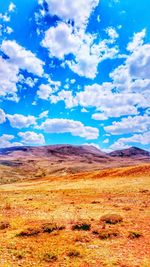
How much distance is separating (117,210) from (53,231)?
8575 millimetres

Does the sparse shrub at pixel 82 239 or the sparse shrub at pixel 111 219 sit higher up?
the sparse shrub at pixel 111 219

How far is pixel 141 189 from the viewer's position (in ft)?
131

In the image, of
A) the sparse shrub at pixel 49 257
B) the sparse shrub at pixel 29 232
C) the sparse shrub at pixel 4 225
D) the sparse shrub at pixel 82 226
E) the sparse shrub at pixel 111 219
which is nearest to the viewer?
the sparse shrub at pixel 49 257

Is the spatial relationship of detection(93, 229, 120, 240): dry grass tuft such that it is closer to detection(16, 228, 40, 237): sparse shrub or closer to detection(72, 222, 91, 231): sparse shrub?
detection(72, 222, 91, 231): sparse shrub

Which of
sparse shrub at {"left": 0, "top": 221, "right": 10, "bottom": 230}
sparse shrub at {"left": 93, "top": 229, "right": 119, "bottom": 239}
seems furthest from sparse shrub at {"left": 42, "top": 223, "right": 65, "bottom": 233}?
sparse shrub at {"left": 0, "top": 221, "right": 10, "bottom": 230}

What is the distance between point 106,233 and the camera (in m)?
19.5

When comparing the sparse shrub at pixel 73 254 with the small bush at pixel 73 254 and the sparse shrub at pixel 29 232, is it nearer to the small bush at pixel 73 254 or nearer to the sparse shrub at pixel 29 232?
the small bush at pixel 73 254

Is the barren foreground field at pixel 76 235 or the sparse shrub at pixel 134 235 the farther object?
the sparse shrub at pixel 134 235

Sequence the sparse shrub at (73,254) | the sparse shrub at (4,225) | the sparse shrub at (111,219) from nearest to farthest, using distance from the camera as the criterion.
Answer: the sparse shrub at (73,254)
the sparse shrub at (4,225)
the sparse shrub at (111,219)

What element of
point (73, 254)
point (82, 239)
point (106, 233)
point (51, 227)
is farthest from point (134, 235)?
point (51, 227)

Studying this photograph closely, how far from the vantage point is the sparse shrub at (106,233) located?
19200 millimetres

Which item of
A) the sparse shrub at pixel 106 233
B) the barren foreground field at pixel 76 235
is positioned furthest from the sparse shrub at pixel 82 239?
the sparse shrub at pixel 106 233

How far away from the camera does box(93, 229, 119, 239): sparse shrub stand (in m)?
19.2

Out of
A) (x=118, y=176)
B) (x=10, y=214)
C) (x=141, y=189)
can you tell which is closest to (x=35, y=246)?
(x=10, y=214)
